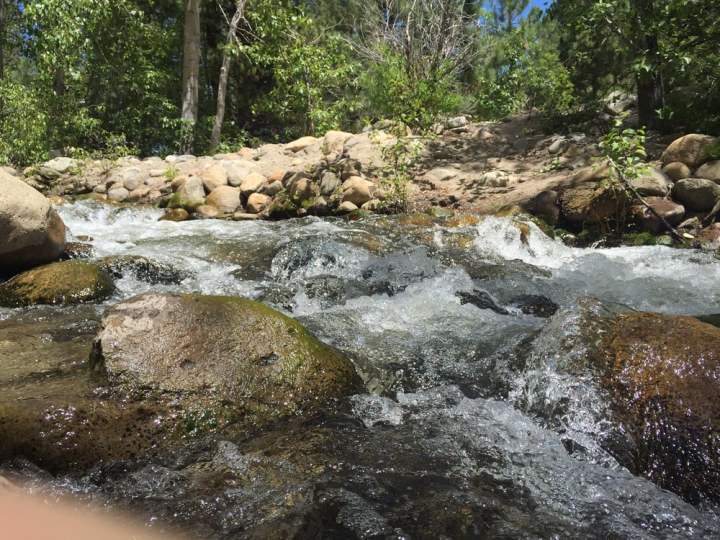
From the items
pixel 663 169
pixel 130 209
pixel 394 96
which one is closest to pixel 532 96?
pixel 394 96

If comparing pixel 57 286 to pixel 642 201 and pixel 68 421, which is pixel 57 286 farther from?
pixel 642 201

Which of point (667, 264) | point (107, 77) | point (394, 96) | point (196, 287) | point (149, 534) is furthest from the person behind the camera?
point (107, 77)

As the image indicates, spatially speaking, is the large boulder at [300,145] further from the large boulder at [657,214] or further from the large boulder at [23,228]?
the large boulder at [23,228]

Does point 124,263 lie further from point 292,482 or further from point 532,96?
point 532,96

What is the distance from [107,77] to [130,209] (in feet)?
23.9

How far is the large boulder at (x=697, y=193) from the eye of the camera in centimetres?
686

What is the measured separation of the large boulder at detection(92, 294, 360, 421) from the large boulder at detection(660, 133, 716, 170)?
261 inches

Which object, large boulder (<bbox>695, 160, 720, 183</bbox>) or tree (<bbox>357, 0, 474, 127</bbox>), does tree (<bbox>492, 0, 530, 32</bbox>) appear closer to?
tree (<bbox>357, 0, 474, 127</bbox>)

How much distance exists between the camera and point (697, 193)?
6949mm

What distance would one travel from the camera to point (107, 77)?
14570mm

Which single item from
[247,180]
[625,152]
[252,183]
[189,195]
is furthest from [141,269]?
[625,152]

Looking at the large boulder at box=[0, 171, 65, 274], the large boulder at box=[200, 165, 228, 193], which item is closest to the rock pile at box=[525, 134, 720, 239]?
the large boulder at box=[200, 165, 228, 193]

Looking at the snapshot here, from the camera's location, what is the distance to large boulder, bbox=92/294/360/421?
8.57 ft

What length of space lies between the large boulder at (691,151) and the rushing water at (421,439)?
8.30ft
